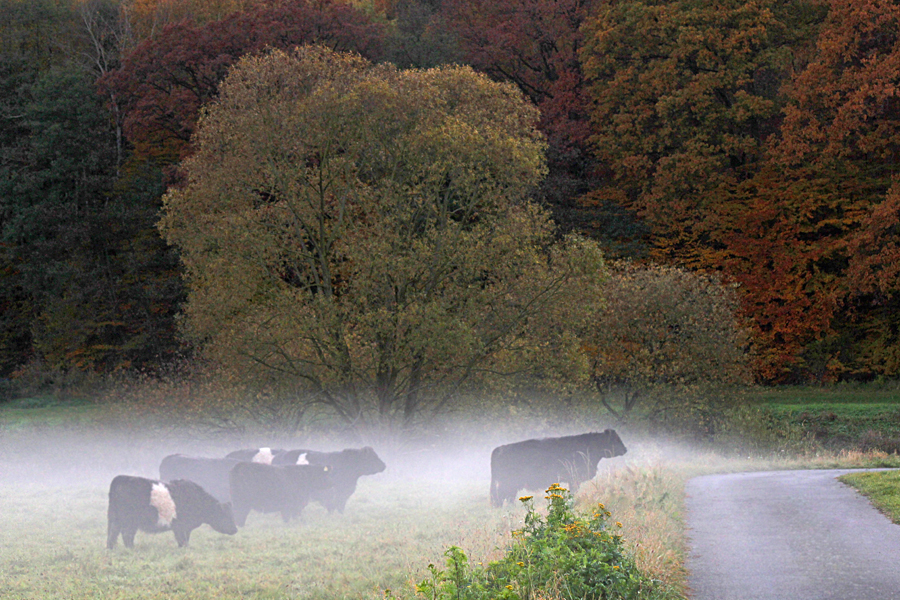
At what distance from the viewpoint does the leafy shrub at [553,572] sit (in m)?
8.51

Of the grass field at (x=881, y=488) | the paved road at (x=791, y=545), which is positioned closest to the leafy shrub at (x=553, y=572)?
the paved road at (x=791, y=545)

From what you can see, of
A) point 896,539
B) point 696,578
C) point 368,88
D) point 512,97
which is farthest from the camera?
point 512,97

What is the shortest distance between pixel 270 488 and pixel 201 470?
276 centimetres

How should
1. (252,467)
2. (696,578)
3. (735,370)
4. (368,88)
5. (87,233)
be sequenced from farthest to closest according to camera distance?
(87,233) < (735,370) < (368,88) < (252,467) < (696,578)

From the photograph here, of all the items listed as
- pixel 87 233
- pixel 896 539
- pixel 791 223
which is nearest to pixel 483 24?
pixel 791 223

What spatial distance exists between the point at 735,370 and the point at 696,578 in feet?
82.0

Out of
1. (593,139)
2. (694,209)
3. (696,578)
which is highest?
(593,139)

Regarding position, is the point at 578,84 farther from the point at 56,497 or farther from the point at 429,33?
the point at 56,497

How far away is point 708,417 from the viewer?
35.0 m

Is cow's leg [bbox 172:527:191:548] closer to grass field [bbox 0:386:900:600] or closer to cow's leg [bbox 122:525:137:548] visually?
grass field [bbox 0:386:900:600]

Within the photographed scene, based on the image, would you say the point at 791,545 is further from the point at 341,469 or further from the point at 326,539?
the point at 341,469

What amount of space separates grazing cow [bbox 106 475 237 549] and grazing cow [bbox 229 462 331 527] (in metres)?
2.03

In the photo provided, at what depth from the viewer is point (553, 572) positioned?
29.6 feet

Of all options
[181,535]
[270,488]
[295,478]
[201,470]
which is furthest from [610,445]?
[181,535]
